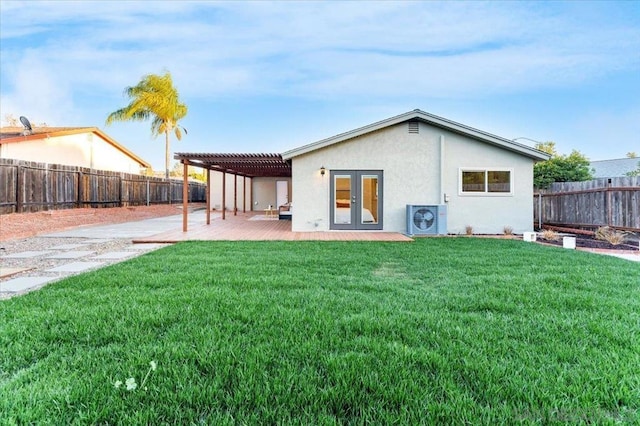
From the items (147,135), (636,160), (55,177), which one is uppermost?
(147,135)

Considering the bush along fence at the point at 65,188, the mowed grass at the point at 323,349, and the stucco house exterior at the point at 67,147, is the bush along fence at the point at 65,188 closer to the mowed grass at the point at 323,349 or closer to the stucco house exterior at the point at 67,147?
the stucco house exterior at the point at 67,147

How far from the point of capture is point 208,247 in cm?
847

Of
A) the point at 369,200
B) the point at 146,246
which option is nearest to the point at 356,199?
the point at 369,200

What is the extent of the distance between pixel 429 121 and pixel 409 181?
2021 mm

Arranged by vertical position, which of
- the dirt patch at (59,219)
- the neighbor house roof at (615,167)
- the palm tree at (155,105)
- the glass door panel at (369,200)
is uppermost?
the palm tree at (155,105)

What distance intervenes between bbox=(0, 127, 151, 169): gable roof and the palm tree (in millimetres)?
2683

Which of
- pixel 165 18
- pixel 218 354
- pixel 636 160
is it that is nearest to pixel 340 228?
pixel 218 354

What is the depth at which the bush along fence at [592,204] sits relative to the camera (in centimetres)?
1048

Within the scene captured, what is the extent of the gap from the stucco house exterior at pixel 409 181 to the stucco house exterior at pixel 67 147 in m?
16.7

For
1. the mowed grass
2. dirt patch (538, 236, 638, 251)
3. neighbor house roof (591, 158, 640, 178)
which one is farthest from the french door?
neighbor house roof (591, 158, 640, 178)

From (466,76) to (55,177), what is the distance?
62.6ft

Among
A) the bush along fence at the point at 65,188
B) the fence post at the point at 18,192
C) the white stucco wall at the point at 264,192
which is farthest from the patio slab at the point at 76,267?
the white stucco wall at the point at 264,192

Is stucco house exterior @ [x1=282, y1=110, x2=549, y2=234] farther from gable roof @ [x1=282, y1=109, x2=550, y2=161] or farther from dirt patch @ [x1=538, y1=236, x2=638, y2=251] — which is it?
dirt patch @ [x1=538, y1=236, x2=638, y2=251]

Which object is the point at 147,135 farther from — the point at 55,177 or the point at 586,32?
the point at 586,32
